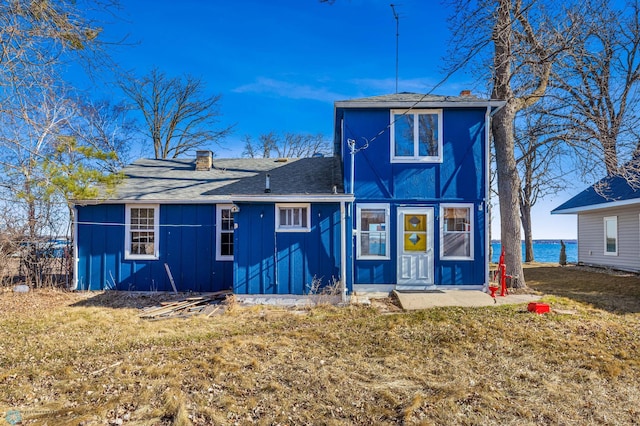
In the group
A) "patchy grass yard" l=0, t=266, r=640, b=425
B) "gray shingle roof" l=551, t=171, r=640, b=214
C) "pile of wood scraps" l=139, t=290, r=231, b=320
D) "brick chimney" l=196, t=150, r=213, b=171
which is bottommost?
"patchy grass yard" l=0, t=266, r=640, b=425

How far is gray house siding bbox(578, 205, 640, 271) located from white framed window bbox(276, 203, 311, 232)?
524 inches

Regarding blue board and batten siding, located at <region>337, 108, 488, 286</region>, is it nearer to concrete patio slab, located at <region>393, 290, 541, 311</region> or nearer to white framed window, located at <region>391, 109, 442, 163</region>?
white framed window, located at <region>391, 109, 442, 163</region>

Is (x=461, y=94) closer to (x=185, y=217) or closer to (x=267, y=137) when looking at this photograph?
(x=185, y=217)

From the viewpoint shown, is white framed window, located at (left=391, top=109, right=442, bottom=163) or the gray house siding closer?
white framed window, located at (left=391, top=109, right=442, bottom=163)

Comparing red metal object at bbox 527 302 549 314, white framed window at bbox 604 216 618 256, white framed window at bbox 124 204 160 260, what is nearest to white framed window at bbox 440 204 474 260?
red metal object at bbox 527 302 549 314

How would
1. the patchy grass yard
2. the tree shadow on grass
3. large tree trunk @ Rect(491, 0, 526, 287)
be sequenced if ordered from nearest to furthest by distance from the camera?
the patchy grass yard, the tree shadow on grass, large tree trunk @ Rect(491, 0, 526, 287)

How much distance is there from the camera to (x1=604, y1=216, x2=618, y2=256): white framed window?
15.9 meters

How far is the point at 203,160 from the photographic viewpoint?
13438 mm

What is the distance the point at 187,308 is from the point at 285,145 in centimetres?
2582

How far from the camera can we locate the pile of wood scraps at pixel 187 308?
812 cm

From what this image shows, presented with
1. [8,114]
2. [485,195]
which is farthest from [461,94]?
[8,114]

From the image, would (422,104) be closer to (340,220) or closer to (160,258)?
(340,220)

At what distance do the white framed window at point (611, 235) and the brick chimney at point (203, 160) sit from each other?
16.5 m

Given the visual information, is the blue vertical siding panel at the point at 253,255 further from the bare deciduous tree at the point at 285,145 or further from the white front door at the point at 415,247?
the bare deciduous tree at the point at 285,145
